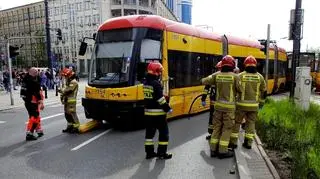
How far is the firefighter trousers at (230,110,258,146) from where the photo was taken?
7.89 meters

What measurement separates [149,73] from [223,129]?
178 cm

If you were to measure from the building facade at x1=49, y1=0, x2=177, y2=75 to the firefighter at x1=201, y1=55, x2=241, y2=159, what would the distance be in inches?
2634

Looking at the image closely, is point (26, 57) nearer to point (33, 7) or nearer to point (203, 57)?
point (33, 7)

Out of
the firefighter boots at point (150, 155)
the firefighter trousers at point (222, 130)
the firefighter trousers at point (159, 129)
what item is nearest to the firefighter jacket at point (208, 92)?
the firefighter trousers at point (222, 130)

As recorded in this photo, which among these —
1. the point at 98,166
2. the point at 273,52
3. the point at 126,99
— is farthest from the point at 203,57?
the point at 273,52

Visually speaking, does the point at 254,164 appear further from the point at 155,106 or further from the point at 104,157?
the point at 104,157

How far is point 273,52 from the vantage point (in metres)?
23.8

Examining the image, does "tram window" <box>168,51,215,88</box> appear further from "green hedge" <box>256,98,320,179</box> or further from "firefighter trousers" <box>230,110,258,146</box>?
"firefighter trousers" <box>230,110,258,146</box>

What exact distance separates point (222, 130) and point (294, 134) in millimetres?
1373

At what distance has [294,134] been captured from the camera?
7449 mm

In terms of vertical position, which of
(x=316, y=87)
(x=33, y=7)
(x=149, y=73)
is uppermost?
(x=33, y=7)

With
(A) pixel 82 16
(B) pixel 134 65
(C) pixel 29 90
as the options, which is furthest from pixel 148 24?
(A) pixel 82 16

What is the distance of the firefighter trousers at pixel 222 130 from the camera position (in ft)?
24.3

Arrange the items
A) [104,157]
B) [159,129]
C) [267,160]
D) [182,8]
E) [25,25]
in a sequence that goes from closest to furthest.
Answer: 1. [267,160]
2. [159,129]
3. [104,157]
4. [182,8]
5. [25,25]
